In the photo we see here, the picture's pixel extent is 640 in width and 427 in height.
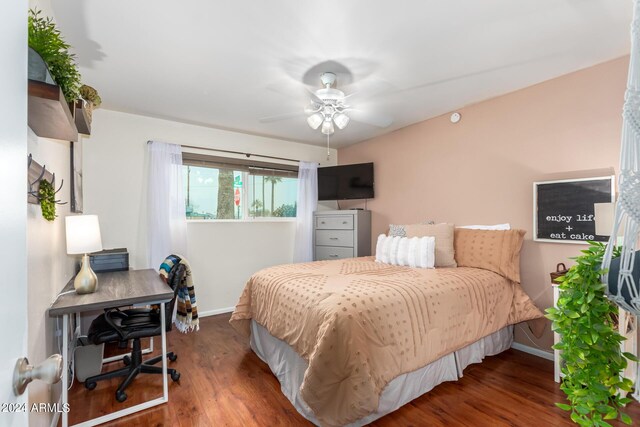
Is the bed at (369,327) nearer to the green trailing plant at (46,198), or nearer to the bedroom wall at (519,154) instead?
the bedroom wall at (519,154)

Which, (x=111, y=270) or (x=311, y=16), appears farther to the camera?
(x=111, y=270)

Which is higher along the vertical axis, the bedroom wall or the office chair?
the bedroom wall

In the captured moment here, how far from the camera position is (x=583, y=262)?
0.89m

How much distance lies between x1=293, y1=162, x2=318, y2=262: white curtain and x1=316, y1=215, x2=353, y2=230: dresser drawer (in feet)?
0.47

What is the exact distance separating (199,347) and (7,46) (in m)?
2.96

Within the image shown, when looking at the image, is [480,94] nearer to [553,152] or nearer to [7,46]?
[553,152]

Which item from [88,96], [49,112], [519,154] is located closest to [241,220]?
[88,96]

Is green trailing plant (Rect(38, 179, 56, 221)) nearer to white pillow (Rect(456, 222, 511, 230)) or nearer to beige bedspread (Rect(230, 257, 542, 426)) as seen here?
beige bedspread (Rect(230, 257, 542, 426))

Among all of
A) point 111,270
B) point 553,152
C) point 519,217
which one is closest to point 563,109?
point 553,152

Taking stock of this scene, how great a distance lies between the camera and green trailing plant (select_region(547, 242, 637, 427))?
841mm

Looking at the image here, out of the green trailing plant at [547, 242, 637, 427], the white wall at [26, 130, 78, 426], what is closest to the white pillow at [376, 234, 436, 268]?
the green trailing plant at [547, 242, 637, 427]

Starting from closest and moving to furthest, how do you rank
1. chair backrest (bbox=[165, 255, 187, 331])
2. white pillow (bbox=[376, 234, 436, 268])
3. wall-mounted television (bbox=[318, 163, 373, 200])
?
chair backrest (bbox=[165, 255, 187, 331]), white pillow (bbox=[376, 234, 436, 268]), wall-mounted television (bbox=[318, 163, 373, 200])

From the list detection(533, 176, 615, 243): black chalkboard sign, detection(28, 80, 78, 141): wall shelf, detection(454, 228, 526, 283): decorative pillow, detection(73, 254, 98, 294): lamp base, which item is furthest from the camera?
detection(454, 228, 526, 283): decorative pillow

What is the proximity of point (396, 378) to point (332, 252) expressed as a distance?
2.66m
